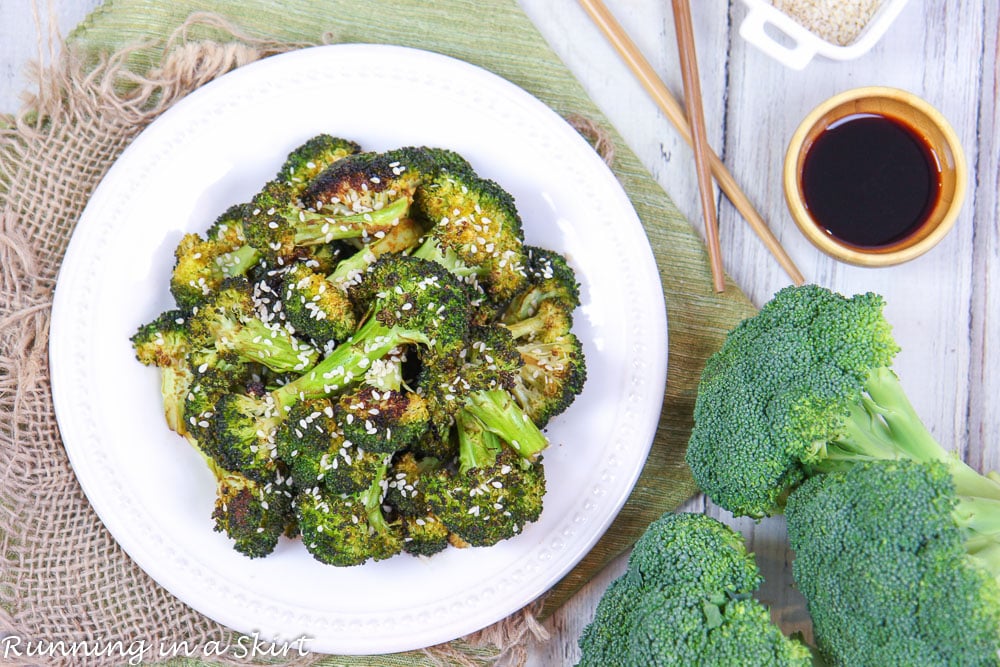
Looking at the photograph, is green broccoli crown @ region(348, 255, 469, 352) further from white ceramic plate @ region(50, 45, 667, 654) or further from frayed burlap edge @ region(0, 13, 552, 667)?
frayed burlap edge @ region(0, 13, 552, 667)

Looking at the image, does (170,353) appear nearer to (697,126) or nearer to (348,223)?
(348,223)

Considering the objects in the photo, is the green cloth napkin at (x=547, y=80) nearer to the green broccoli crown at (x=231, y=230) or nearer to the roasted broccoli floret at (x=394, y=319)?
the green broccoli crown at (x=231, y=230)

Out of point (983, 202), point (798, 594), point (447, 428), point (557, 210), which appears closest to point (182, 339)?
point (447, 428)

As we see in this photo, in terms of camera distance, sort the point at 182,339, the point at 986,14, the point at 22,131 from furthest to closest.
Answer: the point at 986,14
the point at 22,131
the point at 182,339

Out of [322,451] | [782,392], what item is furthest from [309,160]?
[782,392]

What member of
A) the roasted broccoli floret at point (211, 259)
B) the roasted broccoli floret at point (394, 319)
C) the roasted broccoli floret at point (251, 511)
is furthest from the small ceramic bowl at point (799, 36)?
the roasted broccoli floret at point (251, 511)

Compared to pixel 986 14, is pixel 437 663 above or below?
below

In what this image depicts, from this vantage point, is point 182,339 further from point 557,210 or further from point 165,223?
point 557,210
